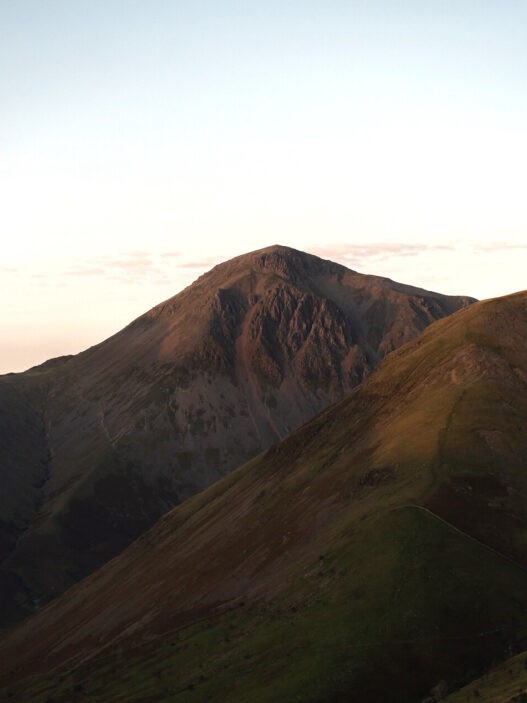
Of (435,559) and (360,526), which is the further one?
(360,526)

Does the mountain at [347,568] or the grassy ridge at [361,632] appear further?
the mountain at [347,568]

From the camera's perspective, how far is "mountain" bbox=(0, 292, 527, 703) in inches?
3137

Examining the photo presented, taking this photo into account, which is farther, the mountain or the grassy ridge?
the mountain

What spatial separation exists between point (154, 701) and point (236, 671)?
10152 millimetres

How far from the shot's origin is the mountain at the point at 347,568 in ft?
261

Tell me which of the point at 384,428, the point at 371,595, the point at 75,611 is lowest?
the point at 75,611

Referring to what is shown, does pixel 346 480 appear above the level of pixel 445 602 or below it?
above

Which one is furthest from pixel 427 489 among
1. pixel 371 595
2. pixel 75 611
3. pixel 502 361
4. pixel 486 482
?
pixel 75 611

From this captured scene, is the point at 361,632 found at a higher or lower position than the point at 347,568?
lower

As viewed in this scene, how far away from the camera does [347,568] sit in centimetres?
9788

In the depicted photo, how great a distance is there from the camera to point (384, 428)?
149 meters

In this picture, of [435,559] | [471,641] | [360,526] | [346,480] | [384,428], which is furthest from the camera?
[384,428]

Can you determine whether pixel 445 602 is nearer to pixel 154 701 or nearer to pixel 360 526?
pixel 360 526

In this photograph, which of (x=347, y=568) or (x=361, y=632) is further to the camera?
(x=347, y=568)
